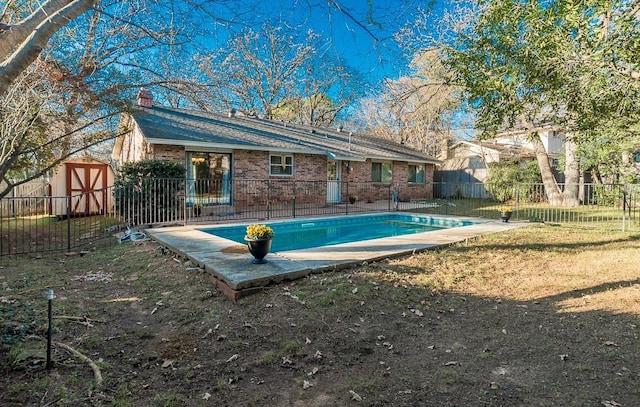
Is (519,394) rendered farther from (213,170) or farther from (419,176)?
(419,176)

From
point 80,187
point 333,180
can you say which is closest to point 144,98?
point 80,187

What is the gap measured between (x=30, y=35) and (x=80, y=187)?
44.4ft

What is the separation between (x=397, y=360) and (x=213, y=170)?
12.5 meters

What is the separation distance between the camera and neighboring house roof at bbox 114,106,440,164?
13.6m

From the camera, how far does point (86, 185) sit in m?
14.2

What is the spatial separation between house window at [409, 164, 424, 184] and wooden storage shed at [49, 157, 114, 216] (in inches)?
645

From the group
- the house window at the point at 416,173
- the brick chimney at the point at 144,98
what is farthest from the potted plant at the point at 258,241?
the house window at the point at 416,173

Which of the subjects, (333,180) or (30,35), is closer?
(30,35)

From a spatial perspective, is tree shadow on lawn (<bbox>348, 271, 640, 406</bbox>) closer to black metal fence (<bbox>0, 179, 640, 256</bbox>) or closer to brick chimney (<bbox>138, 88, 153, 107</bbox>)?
black metal fence (<bbox>0, 179, 640, 256</bbox>)

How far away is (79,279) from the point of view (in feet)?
19.9

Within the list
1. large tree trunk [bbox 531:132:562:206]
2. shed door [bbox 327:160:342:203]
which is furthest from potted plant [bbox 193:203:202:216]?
large tree trunk [bbox 531:132:562:206]

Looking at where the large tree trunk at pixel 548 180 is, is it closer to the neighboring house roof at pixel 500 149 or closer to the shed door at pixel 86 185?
the neighboring house roof at pixel 500 149

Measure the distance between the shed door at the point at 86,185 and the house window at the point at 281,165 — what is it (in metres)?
6.42

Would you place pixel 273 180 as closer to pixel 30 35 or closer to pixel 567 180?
pixel 30 35
